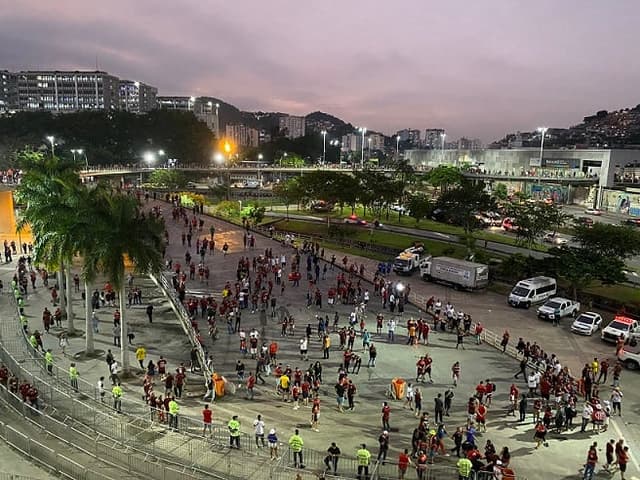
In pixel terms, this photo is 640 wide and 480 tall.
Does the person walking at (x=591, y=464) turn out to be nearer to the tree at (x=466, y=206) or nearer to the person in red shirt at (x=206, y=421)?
the person in red shirt at (x=206, y=421)

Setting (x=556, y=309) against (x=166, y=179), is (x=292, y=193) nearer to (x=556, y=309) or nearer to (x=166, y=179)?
(x=166, y=179)

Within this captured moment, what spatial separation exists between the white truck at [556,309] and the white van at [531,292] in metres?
1.85

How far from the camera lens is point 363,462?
1475 cm

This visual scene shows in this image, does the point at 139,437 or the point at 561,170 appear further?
the point at 561,170

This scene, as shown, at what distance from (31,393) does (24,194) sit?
1222cm

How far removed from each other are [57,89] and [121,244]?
668 feet

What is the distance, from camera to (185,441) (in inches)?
652

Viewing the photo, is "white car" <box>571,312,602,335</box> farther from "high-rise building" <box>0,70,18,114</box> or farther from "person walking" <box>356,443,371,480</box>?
"high-rise building" <box>0,70,18,114</box>

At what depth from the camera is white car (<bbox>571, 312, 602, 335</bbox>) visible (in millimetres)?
28828

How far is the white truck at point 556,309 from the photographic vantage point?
101 ft

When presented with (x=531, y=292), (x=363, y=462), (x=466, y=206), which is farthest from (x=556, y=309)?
(x=466, y=206)

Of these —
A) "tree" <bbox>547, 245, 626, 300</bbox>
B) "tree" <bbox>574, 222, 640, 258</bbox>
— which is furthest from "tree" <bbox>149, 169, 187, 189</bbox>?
"tree" <bbox>574, 222, 640, 258</bbox>

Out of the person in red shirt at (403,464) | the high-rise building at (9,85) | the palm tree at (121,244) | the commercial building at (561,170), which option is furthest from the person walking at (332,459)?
the high-rise building at (9,85)

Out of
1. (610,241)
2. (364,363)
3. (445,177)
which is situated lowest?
(364,363)
